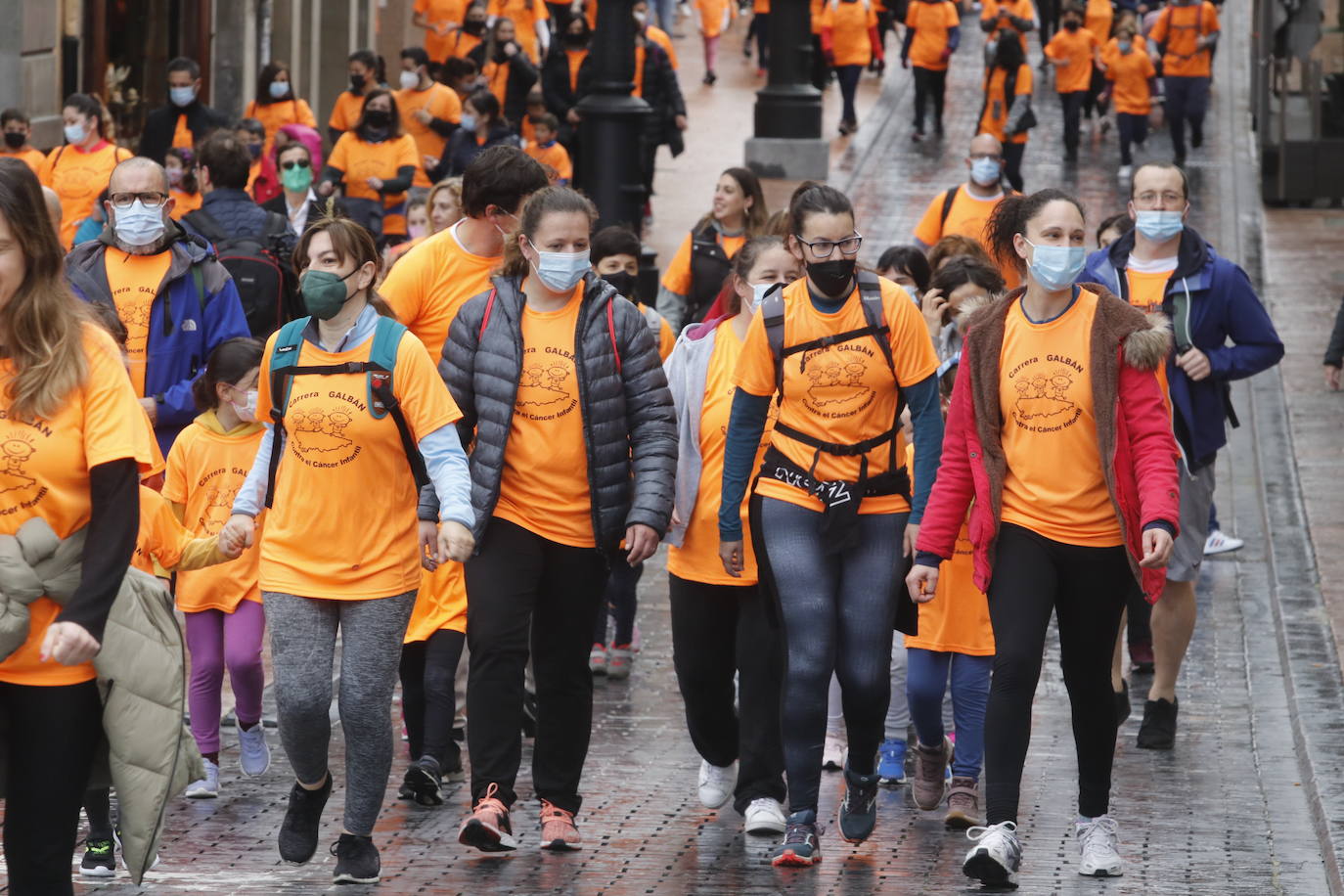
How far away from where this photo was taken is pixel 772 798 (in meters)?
7.00

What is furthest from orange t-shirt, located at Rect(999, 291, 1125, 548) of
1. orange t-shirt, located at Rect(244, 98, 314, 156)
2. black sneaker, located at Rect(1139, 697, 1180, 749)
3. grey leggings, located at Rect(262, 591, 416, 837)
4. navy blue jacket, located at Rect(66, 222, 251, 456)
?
orange t-shirt, located at Rect(244, 98, 314, 156)

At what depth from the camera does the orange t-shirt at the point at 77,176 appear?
45.5ft

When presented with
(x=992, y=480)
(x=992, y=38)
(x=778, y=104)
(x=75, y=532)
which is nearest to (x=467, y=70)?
(x=778, y=104)

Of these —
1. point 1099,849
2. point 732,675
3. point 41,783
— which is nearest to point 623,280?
point 732,675

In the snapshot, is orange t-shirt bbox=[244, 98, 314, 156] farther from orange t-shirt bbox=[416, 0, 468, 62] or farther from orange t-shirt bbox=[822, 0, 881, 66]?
orange t-shirt bbox=[822, 0, 881, 66]

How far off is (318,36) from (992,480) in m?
23.5

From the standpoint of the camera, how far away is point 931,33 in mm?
25453

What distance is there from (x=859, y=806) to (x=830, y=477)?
102 centimetres

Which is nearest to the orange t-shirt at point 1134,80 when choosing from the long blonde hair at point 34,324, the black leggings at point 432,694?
the black leggings at point 432,694

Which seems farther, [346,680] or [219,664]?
[219,664]

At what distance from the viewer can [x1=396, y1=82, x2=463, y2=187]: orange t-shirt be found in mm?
19297

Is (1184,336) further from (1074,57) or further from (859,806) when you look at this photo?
(1074,57)

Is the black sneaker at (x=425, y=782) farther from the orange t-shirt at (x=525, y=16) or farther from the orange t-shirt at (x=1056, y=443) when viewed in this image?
the orange t-shirt at (x=525, y=16)

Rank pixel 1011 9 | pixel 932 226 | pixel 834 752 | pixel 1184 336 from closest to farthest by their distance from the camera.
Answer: pixel 834 752 < pixel 1184 336 < pixel 932 226 < pixel 1011 9
